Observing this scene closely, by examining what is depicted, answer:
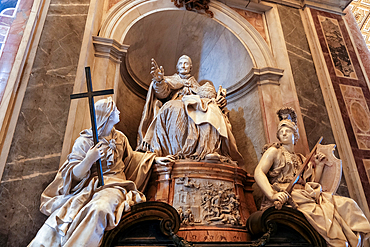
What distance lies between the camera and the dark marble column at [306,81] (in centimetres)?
475

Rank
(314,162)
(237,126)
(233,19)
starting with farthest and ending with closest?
(233,19) < (237,126) < (314,162)

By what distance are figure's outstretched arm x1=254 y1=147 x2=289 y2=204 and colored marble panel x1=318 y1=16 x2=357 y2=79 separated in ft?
9.47

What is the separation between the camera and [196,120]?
354 centimetres

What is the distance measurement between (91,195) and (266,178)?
167cm

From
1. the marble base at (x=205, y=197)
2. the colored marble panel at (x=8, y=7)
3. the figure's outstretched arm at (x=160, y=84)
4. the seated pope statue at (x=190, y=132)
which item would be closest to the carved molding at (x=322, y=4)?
the figure's outstretched arm at (x=160, y=84)

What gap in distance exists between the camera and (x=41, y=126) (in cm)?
339

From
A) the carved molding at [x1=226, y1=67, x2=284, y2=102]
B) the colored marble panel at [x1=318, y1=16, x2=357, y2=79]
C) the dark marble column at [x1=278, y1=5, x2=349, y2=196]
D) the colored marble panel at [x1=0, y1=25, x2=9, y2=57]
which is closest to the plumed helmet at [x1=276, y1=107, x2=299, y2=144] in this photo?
the dark marble column at [x1=278, y1=5, x2=349, y2=196]

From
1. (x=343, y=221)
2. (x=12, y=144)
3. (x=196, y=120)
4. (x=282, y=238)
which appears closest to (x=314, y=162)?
(x=343, y=221)

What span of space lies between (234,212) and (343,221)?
959 mm

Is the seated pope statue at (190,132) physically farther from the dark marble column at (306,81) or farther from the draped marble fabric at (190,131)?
the dark marble column at (306,81)

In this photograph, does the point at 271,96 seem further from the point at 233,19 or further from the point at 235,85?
the point at 233,19

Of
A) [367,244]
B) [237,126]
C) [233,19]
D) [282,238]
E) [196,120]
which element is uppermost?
[233,19]

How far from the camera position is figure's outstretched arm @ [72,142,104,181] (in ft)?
8.20

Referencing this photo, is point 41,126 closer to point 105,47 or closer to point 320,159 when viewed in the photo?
point 105,47
